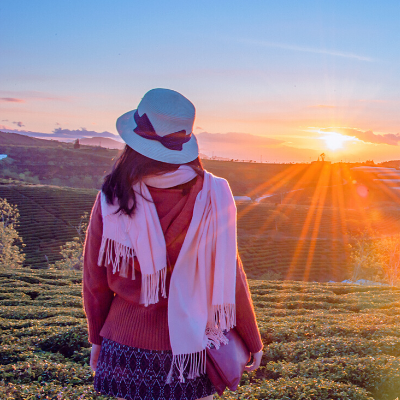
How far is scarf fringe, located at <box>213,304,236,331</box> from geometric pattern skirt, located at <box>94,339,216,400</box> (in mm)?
298

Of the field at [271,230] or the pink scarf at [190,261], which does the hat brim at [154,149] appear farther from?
the field at [271,230]

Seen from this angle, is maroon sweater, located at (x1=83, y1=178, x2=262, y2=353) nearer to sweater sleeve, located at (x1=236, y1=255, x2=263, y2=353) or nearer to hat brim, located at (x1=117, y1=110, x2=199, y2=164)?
sweater sleeve, located at (x1=236, y1=255, x2=263, y2=353)

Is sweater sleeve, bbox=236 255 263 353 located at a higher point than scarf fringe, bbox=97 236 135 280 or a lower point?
lower

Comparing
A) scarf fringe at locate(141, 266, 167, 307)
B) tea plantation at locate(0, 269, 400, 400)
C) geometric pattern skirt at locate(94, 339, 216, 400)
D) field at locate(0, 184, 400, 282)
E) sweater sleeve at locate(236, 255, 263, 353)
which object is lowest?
field at locate(0, 184, 400, 282)

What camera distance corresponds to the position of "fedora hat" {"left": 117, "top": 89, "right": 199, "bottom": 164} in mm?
1805

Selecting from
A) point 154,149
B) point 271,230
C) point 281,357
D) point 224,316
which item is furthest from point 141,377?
point 271,230

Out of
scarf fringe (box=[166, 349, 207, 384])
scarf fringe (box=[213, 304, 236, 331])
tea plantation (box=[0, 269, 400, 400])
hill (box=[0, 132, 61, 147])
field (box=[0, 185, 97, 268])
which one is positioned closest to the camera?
scarf fringe (box=[166, 349, 207, 384])

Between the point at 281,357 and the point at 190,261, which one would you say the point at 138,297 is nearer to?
the point at 190,261

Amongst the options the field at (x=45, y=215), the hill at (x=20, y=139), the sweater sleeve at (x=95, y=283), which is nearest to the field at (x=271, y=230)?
the field at (x=45, y=215)

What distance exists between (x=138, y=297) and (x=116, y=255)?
0.25m

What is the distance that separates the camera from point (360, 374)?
4723 millimetres

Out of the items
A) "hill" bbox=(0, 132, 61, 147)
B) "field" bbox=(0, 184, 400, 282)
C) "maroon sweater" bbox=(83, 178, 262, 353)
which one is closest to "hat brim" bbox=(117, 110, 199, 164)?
"maroon sweater" bbox=(83, 178, 262, 353)

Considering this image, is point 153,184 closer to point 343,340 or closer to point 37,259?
point 343,340

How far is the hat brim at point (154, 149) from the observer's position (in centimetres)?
179
